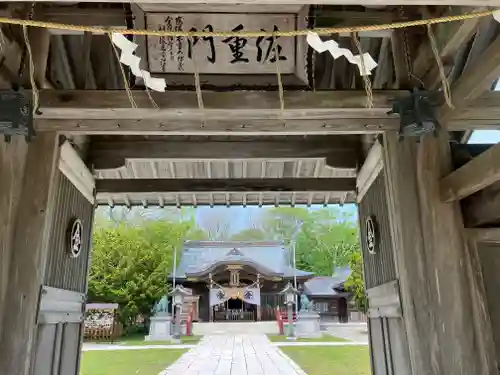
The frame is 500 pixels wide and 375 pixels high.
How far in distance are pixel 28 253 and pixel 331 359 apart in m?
9.13

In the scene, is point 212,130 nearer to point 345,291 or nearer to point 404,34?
point 404,34

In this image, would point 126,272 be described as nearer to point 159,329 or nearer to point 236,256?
point 159,329

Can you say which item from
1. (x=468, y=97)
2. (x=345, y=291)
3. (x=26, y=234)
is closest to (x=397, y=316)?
(x=468, y=97)

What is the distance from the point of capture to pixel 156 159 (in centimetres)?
419

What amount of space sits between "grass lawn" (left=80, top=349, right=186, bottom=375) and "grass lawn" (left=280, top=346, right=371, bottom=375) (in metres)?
3.25

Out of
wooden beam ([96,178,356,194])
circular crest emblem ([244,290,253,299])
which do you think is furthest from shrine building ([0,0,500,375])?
circular crest emblem ([244,290,253,299])

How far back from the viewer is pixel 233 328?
21.6m

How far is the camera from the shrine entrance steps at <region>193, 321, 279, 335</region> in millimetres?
20359

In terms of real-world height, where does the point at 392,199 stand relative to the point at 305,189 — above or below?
below

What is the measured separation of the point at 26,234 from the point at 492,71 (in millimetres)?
2946

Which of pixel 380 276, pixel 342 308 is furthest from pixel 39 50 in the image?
pixel 342 308

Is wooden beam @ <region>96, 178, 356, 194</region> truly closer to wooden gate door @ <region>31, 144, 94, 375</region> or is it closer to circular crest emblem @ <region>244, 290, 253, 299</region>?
wooden gate door @ <region>31, 144, 94, 375</region>

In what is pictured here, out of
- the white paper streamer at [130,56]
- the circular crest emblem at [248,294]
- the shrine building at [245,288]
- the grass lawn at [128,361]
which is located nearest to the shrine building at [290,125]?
the white paper streamer at [130,56]

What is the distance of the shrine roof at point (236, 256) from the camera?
2433 cm
